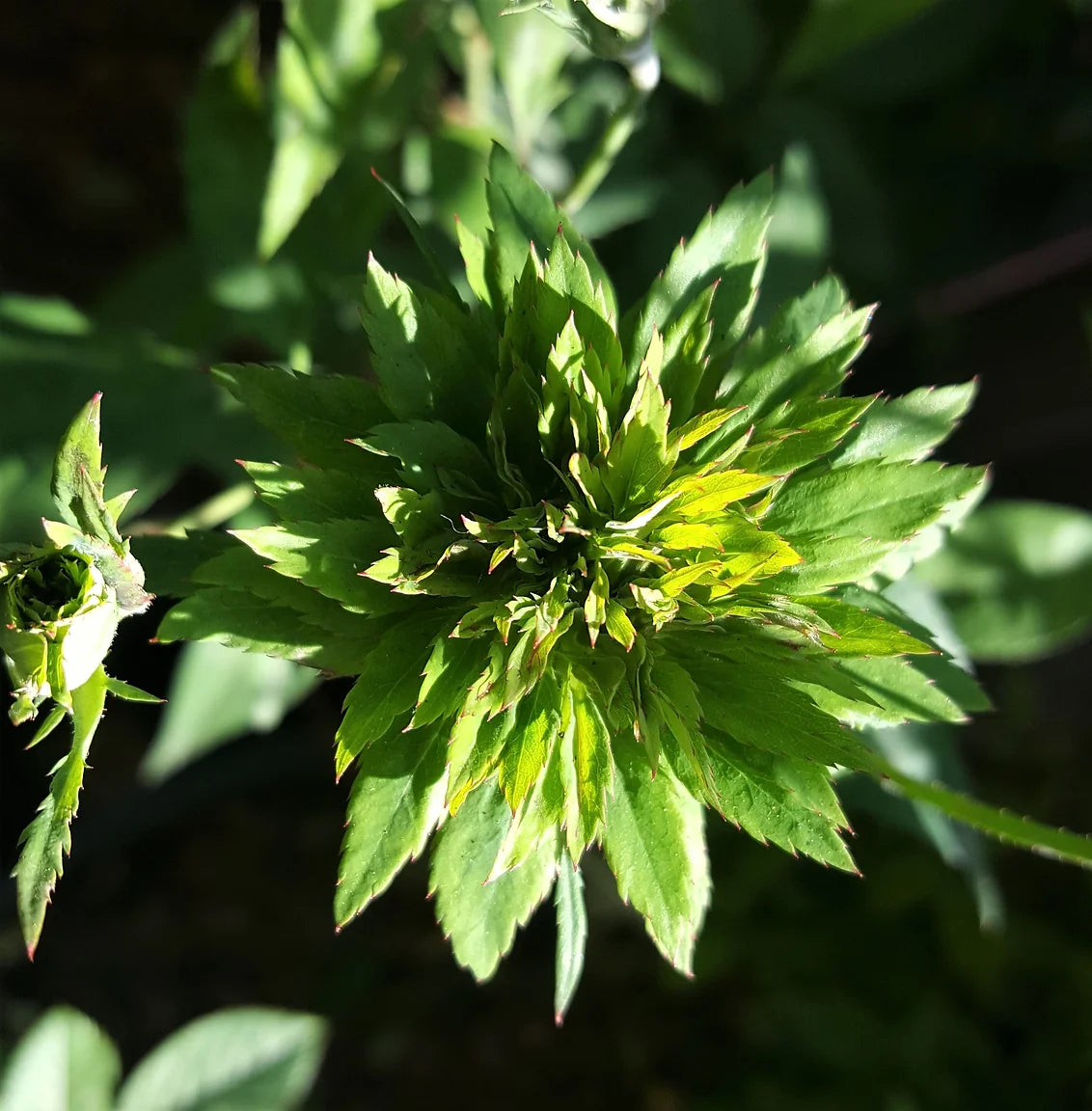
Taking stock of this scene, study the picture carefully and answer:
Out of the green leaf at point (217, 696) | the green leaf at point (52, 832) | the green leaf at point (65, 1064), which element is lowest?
the green leaf at point (65, 1064)

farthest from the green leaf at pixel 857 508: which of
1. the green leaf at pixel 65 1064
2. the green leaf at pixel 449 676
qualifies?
the green leaf at pixel 65 1064

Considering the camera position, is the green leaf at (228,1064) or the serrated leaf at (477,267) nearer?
the serrated leaf at (477,267)

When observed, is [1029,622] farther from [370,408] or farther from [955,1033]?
[370,408]

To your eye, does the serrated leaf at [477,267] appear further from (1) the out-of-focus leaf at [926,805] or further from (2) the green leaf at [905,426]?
(1) the out-of-focus leaf at [926,805]

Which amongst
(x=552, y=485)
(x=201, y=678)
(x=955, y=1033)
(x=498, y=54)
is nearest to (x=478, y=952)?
(x=552, y=485)

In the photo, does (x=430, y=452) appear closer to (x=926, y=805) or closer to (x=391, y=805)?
(x=391, y=805)

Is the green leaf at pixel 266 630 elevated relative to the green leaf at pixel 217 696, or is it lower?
elevated

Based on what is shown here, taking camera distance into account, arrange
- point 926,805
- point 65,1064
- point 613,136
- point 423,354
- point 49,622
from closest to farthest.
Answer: point 49,622
point 423,354
point 613,136
point 926,805
point 65,1064

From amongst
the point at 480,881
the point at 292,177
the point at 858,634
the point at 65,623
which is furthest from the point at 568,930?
the point at 292,177
